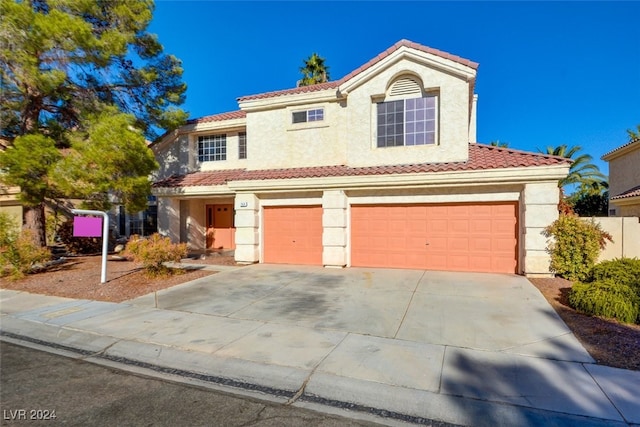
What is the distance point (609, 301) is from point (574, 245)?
351 cm

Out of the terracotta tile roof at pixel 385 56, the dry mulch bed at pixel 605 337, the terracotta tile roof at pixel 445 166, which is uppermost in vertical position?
the terracotta tile roof at pixel 385 56

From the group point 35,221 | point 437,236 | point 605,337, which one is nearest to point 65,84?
point 35,221

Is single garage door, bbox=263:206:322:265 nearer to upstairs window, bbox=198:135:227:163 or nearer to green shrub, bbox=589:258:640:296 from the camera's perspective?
upstairs window, bbox=198:135:227:163

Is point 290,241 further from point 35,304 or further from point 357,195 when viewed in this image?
point 35,304

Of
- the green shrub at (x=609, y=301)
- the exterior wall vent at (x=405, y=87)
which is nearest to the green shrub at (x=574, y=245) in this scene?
the green shrub at (x=609, y=301)

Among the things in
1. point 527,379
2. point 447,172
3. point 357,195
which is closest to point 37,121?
point 357,195

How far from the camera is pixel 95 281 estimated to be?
970cm

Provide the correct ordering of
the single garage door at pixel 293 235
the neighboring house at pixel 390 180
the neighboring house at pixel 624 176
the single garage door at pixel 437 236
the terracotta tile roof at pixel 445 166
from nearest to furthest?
the terracotta tile roof at pixel 445 166 < the neighboring house at pixel 390 180 < the single garage door at pixel 437 236 < the single garage door at pixel 293 235 < the neighboring house at pixel 624 176

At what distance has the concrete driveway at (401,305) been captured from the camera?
17.6 ft

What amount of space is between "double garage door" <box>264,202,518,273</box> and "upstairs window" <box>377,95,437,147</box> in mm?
2486

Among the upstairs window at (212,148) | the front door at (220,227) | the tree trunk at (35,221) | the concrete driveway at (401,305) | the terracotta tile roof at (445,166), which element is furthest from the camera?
the front door at (220,227)

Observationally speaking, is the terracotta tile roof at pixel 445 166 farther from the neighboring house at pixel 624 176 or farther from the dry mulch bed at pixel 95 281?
the neighboring house at pixel 624 176

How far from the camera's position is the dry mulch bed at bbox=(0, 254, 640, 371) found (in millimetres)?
4840

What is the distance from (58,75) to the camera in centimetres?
1109
